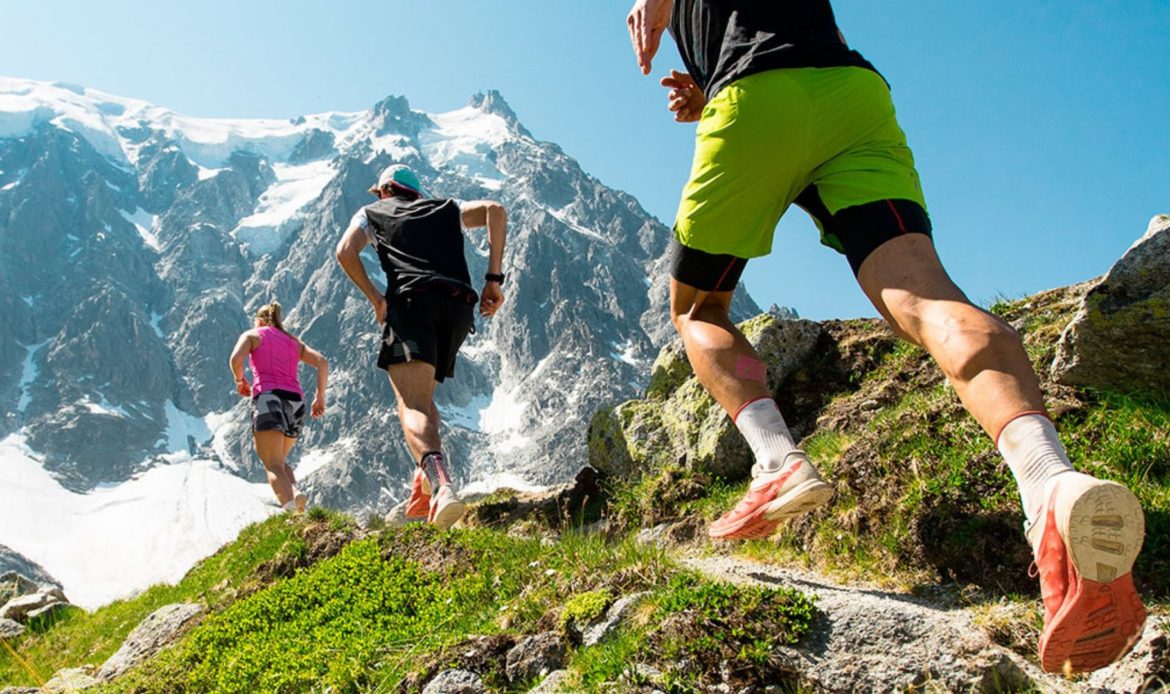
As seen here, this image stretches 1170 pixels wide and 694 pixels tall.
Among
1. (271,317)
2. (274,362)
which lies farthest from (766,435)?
(271,317)

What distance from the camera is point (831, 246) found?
3729mm

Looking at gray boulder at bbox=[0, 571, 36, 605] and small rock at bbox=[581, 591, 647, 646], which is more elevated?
gray boulder at bbox=[0, 571, 36, 605]

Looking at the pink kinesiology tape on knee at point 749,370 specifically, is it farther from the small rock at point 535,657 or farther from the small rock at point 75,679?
the small rock at point 75,679

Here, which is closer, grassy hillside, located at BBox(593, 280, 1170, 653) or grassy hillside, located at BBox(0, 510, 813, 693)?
grassy hillside, located at BBox(0, 510, 813, 693)

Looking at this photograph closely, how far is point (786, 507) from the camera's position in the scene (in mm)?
3312

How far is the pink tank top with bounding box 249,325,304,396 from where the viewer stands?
10.7m

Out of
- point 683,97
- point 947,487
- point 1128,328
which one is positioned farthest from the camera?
point 683,97

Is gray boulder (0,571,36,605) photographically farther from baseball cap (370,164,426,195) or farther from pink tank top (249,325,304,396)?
baseball cap (370,164,426,195)

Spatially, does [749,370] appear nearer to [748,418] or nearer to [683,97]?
[748,418]

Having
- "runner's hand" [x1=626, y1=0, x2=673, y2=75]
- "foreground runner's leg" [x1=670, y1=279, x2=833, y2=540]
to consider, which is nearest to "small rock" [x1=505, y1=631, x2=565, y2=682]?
"foreground runner's leg" [x1=670, y1=279, x2=833, y2=540]

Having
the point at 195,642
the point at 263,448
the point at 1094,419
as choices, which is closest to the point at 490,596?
the point at 195,642

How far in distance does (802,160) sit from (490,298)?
13.7 feet

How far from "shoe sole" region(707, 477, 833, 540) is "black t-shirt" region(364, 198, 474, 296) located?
4032 mm

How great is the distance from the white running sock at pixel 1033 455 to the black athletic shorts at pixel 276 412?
30.8 feet
